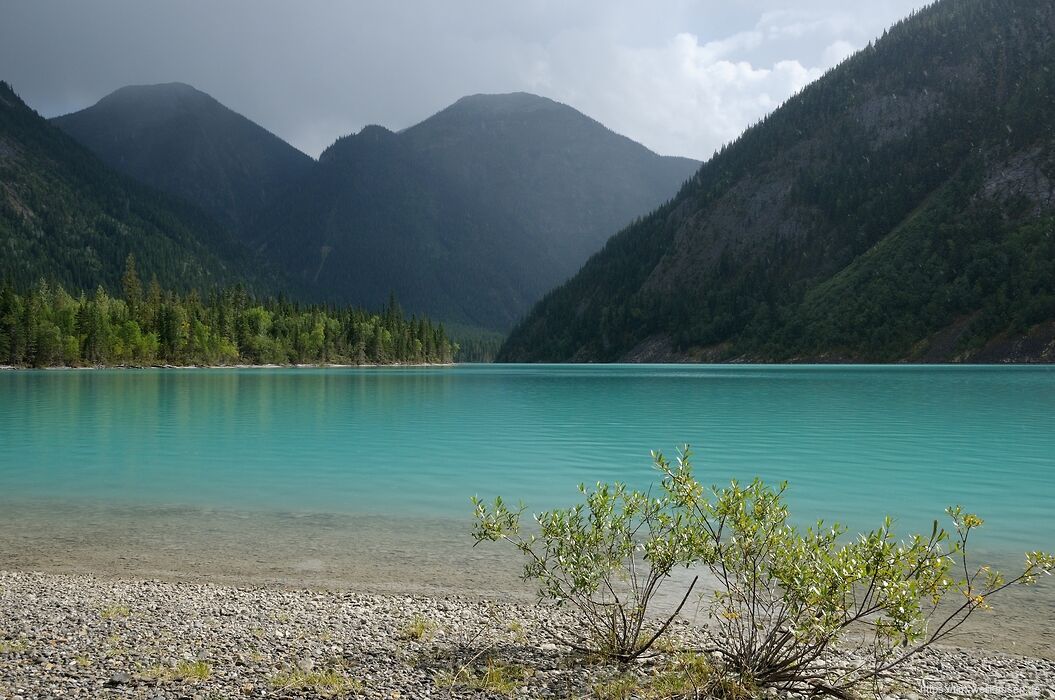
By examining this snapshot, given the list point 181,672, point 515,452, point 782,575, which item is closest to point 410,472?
point 515,452

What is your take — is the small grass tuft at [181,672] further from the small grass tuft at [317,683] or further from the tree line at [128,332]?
the tree line at [128,332]

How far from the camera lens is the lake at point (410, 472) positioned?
59.5 feet

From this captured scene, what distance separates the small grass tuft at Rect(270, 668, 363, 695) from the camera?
9.21 m

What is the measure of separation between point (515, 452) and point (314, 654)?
93.0ft

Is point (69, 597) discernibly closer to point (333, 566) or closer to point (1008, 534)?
point (333, 566)

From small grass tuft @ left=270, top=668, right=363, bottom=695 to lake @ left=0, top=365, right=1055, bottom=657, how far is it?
18.5ft

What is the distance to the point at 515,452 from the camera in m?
38.8

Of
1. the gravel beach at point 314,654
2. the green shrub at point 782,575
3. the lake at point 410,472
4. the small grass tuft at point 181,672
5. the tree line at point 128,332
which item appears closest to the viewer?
the green shrub at point 782,575

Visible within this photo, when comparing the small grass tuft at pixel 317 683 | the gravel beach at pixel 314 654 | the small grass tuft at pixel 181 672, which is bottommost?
the gravel beach at pixel 314 654

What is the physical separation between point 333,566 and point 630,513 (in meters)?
9.07

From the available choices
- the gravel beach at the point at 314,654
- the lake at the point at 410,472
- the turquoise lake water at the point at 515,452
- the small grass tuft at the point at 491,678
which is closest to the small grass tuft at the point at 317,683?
the gravel beach at the point at 314,654

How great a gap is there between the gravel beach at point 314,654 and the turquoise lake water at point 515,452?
9737 mm

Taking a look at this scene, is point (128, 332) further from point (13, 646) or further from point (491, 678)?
point (491, 678)

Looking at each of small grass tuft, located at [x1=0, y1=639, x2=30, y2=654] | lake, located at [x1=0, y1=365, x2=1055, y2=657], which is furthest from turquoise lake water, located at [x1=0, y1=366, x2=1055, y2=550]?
small grass tuft, located at [x1=0, y1=639, x2=30, y2=654]
